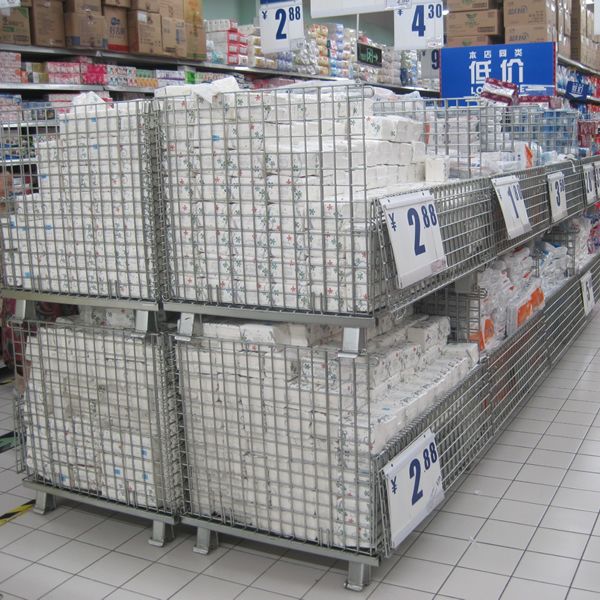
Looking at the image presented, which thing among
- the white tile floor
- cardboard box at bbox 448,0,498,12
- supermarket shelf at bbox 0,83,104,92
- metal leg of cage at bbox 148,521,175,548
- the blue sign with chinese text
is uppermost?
cardboard box at bbox 448,0,498,12

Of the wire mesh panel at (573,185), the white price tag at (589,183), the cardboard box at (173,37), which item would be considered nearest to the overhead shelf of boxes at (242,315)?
the wire mesh panel at (573,185)


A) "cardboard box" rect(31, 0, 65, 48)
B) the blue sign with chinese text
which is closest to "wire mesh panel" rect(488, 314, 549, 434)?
the blue sign with chinese text

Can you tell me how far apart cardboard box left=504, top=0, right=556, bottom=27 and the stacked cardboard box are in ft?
0.36

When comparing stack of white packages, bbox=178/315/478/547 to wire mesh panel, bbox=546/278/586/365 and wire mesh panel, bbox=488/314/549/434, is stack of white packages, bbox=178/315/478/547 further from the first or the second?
wire mesh panel, bbox=546/278/586/365

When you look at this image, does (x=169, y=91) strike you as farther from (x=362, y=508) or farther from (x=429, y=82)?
(x=429, y=82)

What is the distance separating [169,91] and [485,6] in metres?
5.58

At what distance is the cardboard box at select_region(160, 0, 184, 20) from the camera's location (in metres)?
6.40

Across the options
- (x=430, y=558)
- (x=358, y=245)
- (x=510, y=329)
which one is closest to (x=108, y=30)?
(x=510, y=329)

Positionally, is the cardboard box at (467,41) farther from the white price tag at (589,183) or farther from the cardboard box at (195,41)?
the cardboard box at (195,41)

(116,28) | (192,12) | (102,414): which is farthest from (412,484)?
(192,12)

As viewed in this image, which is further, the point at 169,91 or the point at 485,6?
the point at 485,6

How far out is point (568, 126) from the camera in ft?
19.3

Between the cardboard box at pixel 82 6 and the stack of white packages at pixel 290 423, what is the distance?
3.90m

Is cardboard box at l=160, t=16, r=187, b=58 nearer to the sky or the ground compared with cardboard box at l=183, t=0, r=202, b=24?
nearer to the ground
